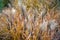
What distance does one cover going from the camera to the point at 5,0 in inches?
194

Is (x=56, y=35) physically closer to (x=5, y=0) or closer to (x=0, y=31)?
(x=0, y=31)

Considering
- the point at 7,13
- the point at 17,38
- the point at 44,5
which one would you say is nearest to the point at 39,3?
the point at 44,5

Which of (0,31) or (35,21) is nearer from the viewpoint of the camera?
(35,21)

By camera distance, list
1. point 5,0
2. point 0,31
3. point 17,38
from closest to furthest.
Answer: point 17,38, point 0,31, point 5,0

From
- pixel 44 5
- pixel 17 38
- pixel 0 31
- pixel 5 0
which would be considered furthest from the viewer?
pixel 5 0

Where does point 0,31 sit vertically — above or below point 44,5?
below

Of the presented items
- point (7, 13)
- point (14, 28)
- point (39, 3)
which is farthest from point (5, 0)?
point (14, 28)

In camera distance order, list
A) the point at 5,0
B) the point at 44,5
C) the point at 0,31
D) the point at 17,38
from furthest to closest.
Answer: the point at 5,0, the point at 44,5, the point at 0,31, the point at 17,38

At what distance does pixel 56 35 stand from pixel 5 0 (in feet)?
6.29

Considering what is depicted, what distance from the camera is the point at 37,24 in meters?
3.15

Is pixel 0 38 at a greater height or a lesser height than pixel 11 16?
lesser

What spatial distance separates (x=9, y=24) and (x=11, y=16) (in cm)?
11

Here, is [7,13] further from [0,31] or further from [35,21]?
[35,21]

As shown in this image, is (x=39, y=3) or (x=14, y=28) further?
(x=39, y=3)
